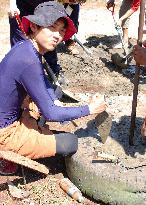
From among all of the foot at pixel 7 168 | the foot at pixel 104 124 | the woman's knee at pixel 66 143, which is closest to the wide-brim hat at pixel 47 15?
the foot at pixel 104 124

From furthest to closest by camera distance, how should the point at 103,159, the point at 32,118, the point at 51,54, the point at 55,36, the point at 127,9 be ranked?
1. the point at 127,9
2. the point at 51,54
3. the point at 32,118
4. the point at 103,159
5. the point at 55,36

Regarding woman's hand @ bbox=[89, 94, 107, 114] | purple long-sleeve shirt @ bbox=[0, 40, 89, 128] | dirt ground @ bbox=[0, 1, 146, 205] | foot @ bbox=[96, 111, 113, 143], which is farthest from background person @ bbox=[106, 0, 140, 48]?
purple long-sleeve shirt @ bbox=[0, 40, 89, 128]

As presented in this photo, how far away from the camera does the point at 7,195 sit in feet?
13.1

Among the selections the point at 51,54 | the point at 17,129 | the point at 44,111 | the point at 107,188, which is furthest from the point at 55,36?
the point at 51,54

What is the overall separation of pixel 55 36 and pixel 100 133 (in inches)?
41.6

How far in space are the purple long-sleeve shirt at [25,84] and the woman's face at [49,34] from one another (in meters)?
0.09

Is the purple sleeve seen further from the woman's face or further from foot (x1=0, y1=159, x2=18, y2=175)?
foot (x1=0, y1=159, x2=18, y2=175)

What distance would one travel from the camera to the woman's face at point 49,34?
3.44 m

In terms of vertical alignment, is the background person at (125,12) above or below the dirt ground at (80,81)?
above

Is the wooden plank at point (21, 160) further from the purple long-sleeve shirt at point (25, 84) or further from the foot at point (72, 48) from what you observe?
the foot at point (72, 48)

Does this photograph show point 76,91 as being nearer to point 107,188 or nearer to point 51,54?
point 51,54

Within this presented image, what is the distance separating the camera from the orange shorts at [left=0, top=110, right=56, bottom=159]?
3.85 m

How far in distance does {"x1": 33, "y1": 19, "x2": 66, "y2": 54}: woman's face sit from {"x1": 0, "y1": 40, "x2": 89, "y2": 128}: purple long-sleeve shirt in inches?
3.4

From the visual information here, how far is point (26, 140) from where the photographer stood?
3.87 meters
